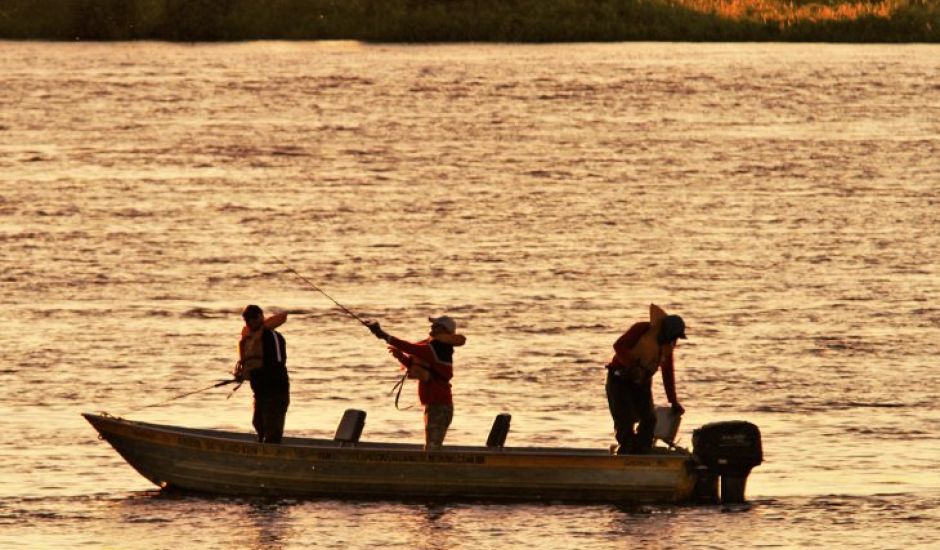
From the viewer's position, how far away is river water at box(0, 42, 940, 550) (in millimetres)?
26359

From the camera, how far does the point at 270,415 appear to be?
26109 millimetres

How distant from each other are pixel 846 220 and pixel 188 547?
3494cm

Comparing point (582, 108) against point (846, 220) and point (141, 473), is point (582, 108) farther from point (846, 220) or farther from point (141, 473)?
point (141, 473)

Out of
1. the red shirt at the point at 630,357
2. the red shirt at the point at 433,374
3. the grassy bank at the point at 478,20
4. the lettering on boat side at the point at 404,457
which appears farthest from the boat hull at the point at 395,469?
the grassy bank at the point at 478,20

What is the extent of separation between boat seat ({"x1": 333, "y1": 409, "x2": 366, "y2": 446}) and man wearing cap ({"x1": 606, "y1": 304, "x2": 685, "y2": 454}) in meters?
3.06

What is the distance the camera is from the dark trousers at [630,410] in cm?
2553

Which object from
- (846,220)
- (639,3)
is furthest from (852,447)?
(639,3)

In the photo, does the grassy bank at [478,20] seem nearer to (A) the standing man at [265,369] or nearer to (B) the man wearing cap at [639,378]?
(B) the man wearing cap at [639,378]

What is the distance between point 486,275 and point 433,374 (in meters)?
22.3

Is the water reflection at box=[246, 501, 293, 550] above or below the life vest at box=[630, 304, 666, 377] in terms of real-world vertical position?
below

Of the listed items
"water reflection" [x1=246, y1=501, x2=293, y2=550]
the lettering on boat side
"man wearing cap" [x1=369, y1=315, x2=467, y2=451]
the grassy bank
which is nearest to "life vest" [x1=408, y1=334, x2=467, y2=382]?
"man wearing cap" [x1=369, y1=315, x2=467, y2=451]

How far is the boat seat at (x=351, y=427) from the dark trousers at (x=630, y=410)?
3050 mm

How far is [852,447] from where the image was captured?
30031 mm

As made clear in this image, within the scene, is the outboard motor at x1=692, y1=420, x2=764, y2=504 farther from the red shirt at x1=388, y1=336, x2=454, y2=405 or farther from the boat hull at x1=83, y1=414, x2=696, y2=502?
the red shirt at x1=388, y1=336, x2=454, y2=405
